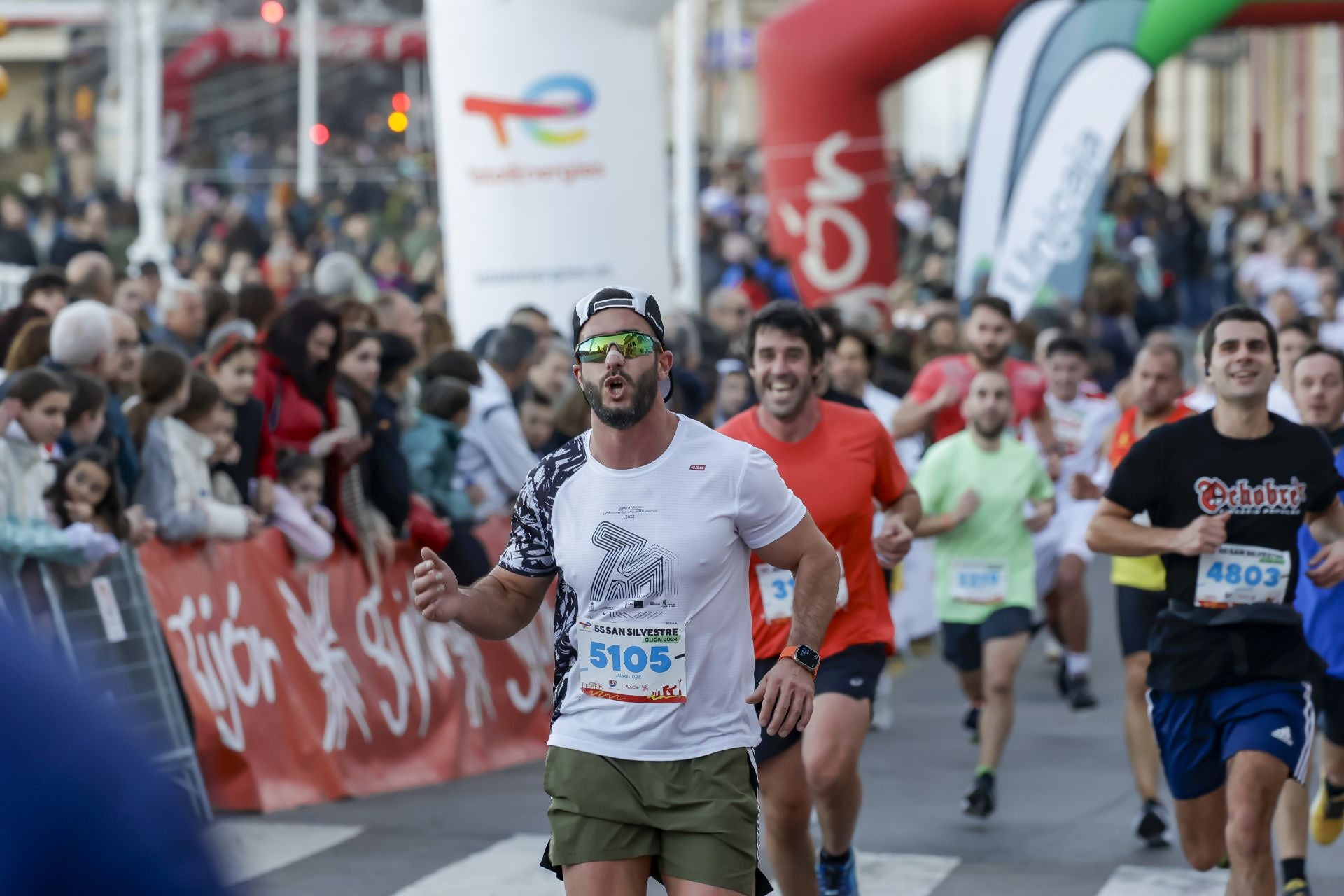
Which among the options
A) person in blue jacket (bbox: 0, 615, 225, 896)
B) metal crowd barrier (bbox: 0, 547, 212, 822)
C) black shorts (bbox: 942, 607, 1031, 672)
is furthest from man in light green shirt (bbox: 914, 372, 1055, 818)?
person in blue jacket (bbox: 0, 615, 225, 896)

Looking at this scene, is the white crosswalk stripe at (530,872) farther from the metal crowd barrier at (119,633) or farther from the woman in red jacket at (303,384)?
the woman in red jacket at (303,384)

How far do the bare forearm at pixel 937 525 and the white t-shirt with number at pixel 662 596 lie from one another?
4.10 meters

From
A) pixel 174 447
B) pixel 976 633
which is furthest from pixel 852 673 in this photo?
pixel 174 447

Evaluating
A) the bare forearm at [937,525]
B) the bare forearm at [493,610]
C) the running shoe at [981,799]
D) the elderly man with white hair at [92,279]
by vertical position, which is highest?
the elderly man with white hair at [92,279]

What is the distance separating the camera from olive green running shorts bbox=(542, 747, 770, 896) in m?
4.52

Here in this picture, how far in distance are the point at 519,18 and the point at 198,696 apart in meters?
6.05

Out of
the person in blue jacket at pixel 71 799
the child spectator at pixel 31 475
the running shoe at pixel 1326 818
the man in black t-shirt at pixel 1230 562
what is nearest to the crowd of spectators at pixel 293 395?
the child spectator at pixel 31 475

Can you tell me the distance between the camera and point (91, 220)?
16.9 metres

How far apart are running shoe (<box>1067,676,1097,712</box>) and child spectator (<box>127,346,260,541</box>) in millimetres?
4924

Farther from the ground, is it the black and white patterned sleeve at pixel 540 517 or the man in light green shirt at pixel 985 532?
the black and white patterned sleeve at pixel 540 517

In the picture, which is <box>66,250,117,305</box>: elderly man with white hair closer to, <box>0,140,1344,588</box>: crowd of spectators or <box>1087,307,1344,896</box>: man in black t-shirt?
<box>0,140,1344,588</box>: crowd of spectators

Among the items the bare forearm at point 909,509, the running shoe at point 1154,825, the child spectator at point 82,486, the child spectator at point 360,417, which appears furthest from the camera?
the child spectator at point 360,417

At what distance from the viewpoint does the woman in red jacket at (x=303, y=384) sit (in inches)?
358

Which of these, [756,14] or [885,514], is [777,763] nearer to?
[885,514]
